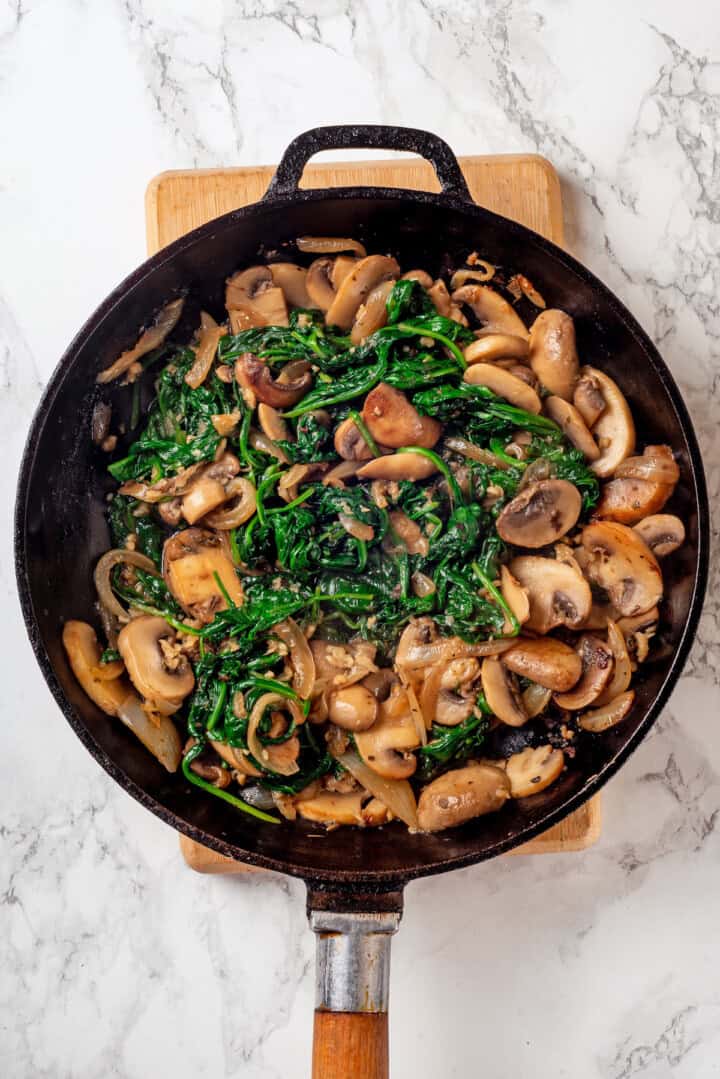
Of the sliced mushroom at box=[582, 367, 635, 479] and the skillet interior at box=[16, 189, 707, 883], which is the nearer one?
the skillet interior at box=[16, 189, 707, 883]

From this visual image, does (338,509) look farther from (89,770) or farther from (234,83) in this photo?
(234,83)

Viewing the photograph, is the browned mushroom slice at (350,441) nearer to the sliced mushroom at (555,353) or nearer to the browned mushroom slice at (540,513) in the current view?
the browned mushroom slice at (540,513)

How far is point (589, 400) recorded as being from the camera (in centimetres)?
321

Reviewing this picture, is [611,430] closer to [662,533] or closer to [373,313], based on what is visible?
[662,533]

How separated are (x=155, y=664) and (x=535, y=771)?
3.86ft

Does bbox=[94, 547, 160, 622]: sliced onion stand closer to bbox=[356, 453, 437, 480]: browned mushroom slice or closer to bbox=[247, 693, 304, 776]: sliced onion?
bbox=[247, 693, 304, 776]: sliced onion

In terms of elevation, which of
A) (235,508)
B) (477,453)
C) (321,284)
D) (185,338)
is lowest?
(235,508)

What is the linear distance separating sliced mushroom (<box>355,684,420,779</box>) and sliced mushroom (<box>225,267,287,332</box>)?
122 centimetres

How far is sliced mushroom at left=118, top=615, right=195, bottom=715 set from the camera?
3.11 metres

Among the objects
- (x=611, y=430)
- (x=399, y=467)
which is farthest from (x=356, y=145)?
(x=611, y=430)

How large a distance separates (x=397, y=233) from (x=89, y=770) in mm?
Answer: 2050

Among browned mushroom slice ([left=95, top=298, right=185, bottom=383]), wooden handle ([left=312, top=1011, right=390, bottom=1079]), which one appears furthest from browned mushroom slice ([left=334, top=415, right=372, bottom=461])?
wooden handle ([left=312, top=1011, right=390, bottom=1079])

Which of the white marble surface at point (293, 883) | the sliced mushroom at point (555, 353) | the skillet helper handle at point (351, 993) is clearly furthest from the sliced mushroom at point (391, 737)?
the sliced mushroom at point (555, 353)

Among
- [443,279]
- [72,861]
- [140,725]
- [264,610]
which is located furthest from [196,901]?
[443,279]
